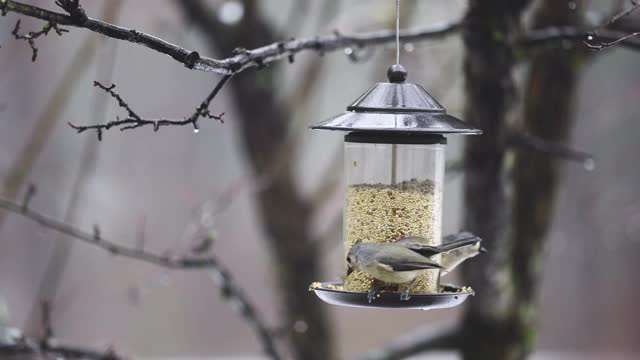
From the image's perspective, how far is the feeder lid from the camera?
3.22 m

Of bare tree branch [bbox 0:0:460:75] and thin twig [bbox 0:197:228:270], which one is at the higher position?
bare tree branch [bbox 0:0:460:75]

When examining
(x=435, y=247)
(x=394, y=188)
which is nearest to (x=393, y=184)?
(x=394, y=188)

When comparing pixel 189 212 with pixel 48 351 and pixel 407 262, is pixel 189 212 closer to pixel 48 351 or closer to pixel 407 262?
pixel 48 351

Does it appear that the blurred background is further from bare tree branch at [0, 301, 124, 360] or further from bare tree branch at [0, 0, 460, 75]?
bare tree branch at [0, 301, 124, 360]

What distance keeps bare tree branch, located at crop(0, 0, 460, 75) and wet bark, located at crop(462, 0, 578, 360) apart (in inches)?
10.4

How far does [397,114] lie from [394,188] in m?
0.42

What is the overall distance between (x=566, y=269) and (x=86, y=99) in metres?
6.01

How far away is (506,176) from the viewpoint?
196 inches

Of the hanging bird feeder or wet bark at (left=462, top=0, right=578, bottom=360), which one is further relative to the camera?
wet bark at (left=462, top=0, right=578, bottom=360)

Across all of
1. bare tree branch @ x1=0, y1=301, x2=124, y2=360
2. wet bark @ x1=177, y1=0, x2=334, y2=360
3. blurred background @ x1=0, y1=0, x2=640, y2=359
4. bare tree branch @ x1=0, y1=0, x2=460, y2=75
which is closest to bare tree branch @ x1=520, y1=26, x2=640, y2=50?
bare tree branch @ x1=0, y1=0, x2=460, y2=75

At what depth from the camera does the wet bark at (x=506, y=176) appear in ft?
15.0

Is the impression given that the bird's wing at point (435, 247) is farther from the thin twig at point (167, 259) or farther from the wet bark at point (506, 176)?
the thin twig at point (167, 259)

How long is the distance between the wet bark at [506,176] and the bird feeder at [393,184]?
1031 millimetres

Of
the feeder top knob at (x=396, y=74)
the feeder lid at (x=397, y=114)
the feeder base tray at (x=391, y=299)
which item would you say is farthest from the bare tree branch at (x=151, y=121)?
the feeder base tray at (x=391, y=299)
